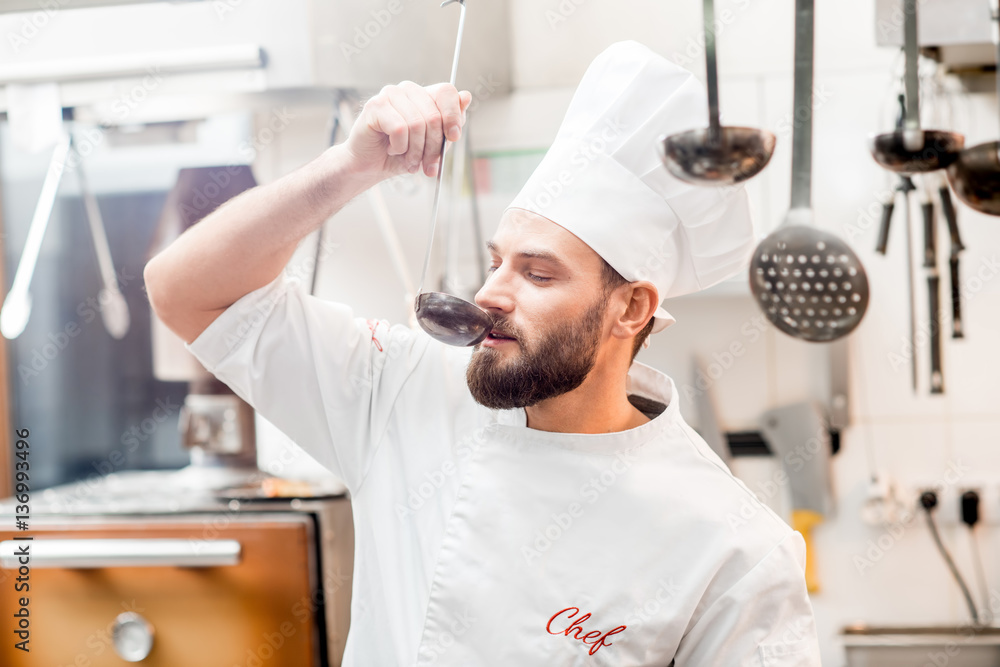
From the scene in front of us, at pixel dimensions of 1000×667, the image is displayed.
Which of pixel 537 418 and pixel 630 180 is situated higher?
pixel 630 180

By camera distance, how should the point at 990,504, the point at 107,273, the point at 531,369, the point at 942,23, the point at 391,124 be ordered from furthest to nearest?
the point at 107,273 < the point at 990,504 < the point at 942,23 < the point at 531,369 < the point at 391,124

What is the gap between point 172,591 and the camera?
4.68ft

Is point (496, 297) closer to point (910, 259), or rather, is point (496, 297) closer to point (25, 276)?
point (25, 276)

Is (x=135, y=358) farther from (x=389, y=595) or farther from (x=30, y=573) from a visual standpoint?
(x=389, y=595)

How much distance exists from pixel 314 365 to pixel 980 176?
0.71 meters

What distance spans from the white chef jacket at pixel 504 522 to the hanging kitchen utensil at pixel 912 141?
0.42 meters

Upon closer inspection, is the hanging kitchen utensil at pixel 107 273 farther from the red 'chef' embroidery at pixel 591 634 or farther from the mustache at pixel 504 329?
the red 'chef' embroidery at pixel 591 634

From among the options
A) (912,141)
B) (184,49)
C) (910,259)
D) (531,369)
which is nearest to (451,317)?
(531,369)

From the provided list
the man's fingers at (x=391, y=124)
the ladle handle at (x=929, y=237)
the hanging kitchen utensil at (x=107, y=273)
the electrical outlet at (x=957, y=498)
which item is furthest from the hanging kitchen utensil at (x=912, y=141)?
the hanging kitchen utensil at (x=107, y=273)

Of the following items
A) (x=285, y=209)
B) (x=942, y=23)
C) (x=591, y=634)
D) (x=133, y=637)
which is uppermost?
(x=942, y=23)

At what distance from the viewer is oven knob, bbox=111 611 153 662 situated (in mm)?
1424

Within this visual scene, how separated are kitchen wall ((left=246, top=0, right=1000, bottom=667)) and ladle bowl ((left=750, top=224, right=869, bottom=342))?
86 cm

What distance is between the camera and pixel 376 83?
1.48 meters

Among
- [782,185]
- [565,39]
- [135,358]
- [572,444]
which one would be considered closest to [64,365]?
[135,358]
